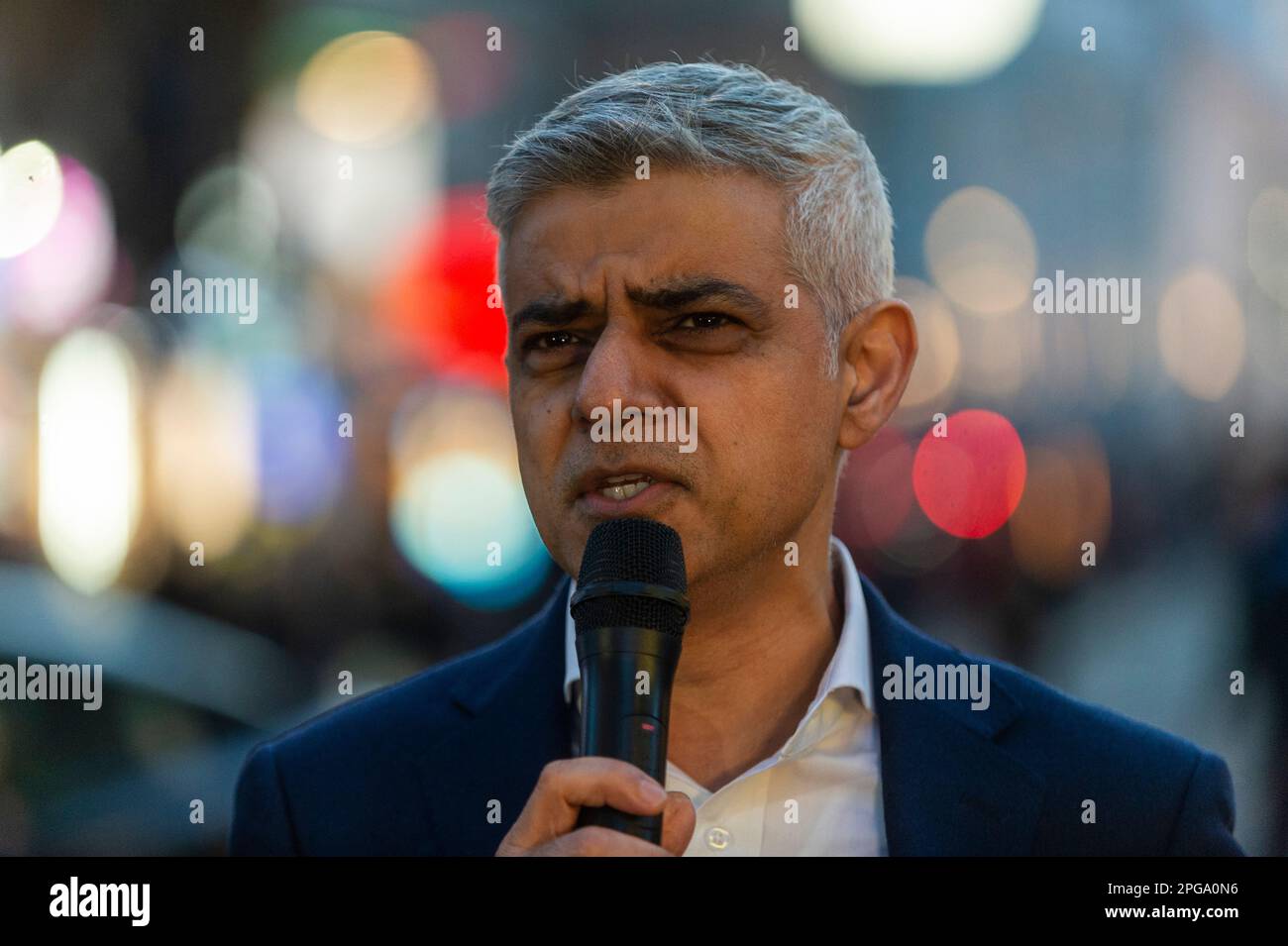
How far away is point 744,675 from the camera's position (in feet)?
9.02

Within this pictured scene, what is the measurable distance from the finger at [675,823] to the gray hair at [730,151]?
1.29 m

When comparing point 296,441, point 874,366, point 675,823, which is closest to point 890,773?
point 874,366

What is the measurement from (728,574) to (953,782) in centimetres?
63

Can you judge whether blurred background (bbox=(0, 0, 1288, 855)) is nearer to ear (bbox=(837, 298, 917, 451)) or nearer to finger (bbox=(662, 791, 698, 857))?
ear (bbox=(837, 298, 917, 451))

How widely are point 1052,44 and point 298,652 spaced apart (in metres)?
2.37

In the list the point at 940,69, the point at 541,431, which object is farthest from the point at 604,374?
the point at 940,69

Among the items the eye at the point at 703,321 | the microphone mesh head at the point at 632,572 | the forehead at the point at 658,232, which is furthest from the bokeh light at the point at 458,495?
the microphone mesh head at the point at 632,572

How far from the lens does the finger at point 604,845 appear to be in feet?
5.32

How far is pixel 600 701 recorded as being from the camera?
1767 mm

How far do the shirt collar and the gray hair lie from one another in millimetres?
541

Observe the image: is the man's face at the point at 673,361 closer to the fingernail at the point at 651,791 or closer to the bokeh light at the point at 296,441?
the fingernail at the point at 651,791

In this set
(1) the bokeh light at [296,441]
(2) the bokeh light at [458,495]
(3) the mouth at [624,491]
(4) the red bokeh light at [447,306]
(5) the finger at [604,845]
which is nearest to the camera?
(5) the finger at [604,845]

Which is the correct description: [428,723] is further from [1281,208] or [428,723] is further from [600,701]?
[1281,208]

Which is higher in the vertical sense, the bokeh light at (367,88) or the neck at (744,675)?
the bokeh light at (367,88)
